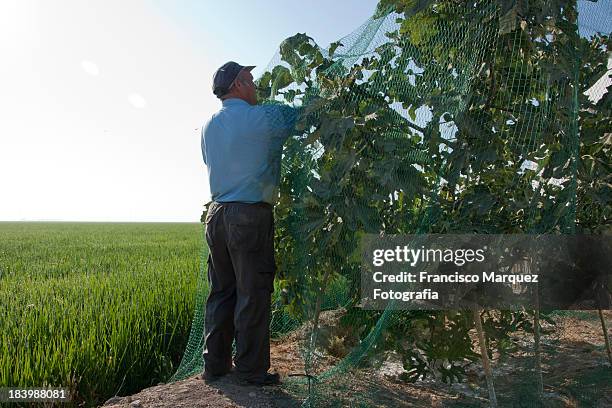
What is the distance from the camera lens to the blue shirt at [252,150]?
9.67 feet

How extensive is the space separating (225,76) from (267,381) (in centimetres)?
178

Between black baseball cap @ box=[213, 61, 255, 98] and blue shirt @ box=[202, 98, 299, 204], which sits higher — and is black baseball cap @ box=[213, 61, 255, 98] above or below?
above

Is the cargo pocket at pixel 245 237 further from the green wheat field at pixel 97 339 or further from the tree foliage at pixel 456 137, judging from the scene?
the green wheat field at pixel 97 339

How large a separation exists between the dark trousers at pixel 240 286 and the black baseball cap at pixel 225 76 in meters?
0.68

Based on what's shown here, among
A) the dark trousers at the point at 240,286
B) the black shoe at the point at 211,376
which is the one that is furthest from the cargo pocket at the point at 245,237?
the black shoe at the point at 211,376

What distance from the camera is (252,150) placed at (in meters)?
2.96

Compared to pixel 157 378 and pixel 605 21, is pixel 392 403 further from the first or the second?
pixel 605 21

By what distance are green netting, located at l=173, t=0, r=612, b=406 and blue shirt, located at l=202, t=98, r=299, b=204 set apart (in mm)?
174

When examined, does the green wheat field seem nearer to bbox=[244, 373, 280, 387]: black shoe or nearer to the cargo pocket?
the cargo pocket

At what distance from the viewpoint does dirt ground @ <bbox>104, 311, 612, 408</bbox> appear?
280 cm

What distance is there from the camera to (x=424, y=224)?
253 centimetres

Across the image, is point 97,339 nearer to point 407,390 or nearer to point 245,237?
point 245,237

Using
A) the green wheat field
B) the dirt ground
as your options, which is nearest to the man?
the dirt ground

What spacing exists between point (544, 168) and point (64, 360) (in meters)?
2.95
